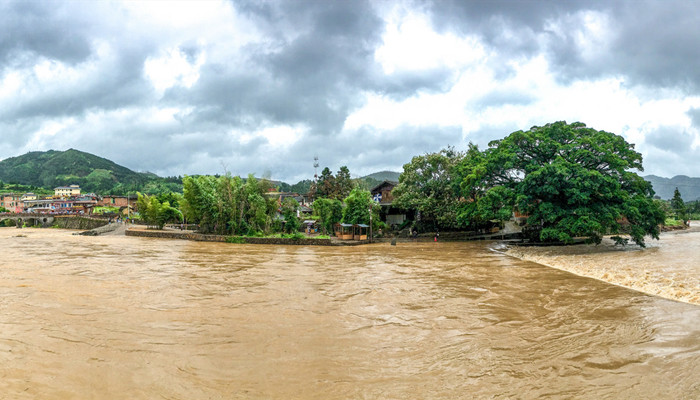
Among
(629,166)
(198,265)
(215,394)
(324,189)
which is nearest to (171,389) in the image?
(215,394)

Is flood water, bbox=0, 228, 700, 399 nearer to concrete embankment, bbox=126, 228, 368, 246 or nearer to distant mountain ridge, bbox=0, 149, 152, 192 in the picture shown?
concrete embankment, bbox=126, 228, 368, 246

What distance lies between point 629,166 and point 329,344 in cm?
2458

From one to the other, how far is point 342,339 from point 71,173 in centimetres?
15447

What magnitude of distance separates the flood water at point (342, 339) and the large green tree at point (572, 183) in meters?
10.3

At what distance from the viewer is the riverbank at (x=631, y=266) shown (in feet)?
36.1

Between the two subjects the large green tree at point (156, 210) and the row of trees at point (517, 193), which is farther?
the large green tree at point (156, 210)

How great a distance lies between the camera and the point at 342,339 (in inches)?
267

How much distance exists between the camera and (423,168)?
3275 cm

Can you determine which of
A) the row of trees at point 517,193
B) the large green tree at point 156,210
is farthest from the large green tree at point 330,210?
the large green tree at point 156,210

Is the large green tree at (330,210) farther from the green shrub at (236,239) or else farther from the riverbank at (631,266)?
the riverbank at (631,266)

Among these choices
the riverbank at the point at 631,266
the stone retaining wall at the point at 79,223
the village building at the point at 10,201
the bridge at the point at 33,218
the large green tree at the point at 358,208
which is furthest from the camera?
the village building at the point at 10,201

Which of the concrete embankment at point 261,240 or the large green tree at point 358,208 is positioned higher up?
the large green tree at point 358,208

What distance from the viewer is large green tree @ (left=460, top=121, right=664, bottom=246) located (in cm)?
2161

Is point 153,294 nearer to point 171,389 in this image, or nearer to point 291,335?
point 291,335
